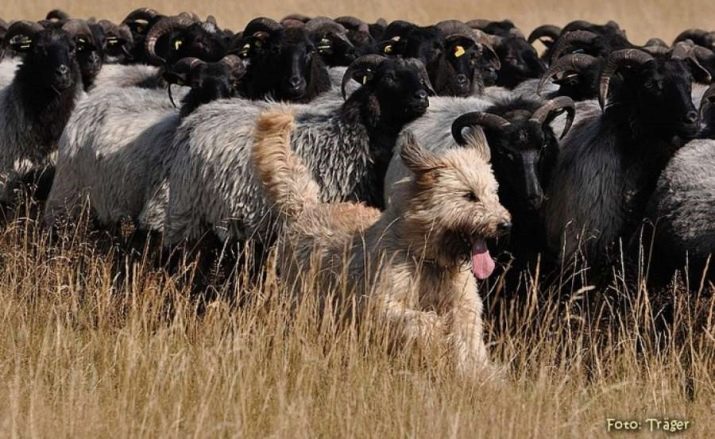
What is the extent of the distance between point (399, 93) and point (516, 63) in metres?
5.69

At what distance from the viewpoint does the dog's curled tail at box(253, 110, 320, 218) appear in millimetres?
8000

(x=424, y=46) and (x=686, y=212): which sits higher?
(x=424, y=46)

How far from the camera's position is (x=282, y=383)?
607cm

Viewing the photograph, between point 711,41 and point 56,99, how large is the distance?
30.0 feet

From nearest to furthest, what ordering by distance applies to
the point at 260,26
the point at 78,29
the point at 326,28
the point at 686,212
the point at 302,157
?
the point at 686,212, the point at 302,157, the point at 78,29, the point at 260,26, the point at 326,28

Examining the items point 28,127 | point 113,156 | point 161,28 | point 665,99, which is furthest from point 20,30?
point 665,99

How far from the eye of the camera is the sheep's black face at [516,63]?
1498 centimetres

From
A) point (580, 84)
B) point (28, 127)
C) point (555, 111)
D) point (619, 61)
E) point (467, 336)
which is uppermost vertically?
point (619, 61)

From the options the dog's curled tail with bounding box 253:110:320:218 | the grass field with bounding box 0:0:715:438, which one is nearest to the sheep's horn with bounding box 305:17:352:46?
the dog's curled tail with bounding box 253:110:320:218

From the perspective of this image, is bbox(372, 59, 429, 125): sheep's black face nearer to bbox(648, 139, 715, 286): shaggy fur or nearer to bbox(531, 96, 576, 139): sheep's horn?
bbox(531, 96, 576, 139): sheep's horn

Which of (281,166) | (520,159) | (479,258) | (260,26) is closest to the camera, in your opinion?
(479,258)

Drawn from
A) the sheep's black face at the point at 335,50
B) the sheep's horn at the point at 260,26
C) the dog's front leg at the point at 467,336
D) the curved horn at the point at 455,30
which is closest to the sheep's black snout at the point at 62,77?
the sheep's horn at the point at 260,26

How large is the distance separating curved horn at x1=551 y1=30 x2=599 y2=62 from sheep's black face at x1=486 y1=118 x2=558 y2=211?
4.20 m

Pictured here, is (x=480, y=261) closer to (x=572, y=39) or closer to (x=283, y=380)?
(x=283, y=380)
